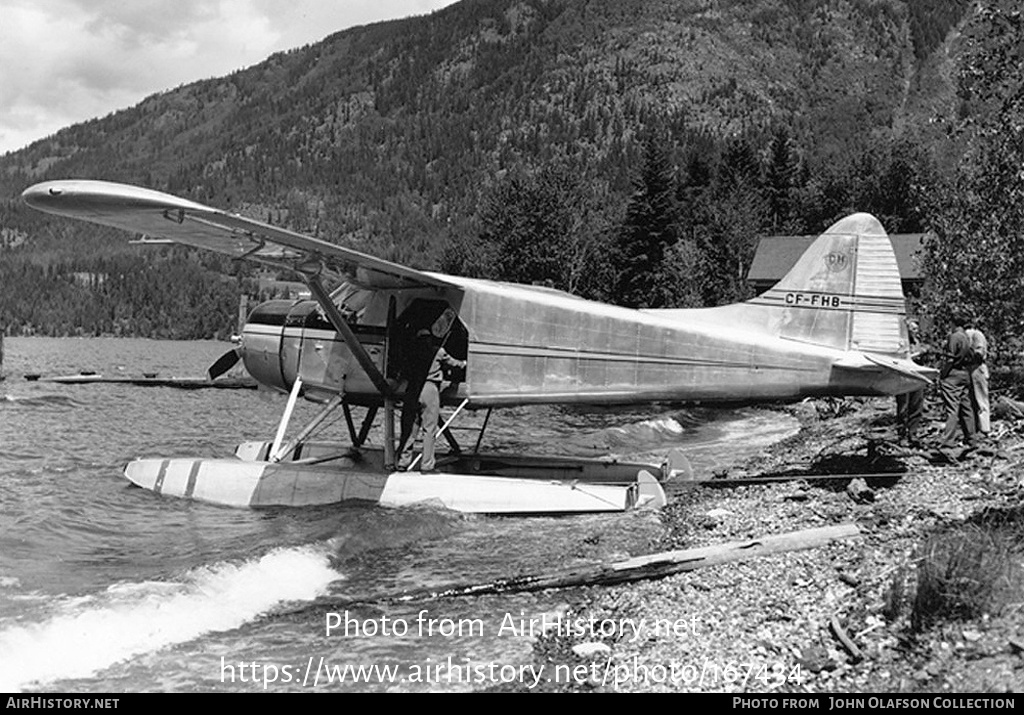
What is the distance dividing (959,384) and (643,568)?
7338mm

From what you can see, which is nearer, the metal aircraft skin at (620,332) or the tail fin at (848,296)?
the metal aircraft skin at (620,332)

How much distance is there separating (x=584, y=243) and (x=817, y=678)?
51.6m

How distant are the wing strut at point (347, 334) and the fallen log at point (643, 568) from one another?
4617 mm

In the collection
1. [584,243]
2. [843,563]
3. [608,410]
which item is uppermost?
[584,243]

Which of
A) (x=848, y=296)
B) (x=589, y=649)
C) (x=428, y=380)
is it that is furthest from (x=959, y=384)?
(x=589, y=649)

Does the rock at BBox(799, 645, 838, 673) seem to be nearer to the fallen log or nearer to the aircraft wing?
the fallen log

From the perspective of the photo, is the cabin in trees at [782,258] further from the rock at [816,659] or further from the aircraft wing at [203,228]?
the rock at [816,659]

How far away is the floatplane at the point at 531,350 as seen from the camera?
10000mm

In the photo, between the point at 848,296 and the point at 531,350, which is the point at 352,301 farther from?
the point at 848,296

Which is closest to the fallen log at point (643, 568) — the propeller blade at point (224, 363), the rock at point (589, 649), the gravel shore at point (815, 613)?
the gravel shore at point (815, 613)

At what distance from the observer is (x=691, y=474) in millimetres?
12414

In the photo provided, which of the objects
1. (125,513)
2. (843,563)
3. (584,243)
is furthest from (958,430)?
(584,243)

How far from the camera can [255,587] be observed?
23.7 feet
